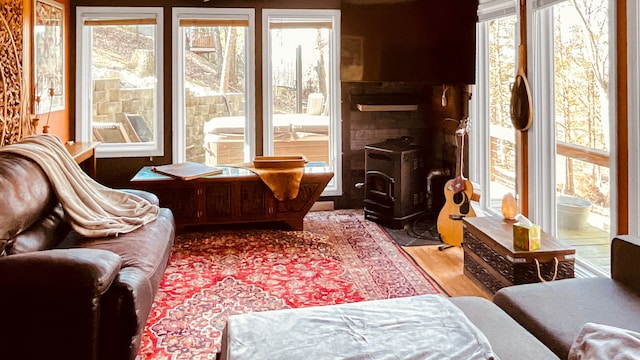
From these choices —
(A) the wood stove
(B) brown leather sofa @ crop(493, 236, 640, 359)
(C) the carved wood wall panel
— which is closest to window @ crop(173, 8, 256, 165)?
(A) the wood stove

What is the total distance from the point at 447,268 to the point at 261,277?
4.55 ft

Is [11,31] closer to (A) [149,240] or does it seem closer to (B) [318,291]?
(A) [149,240]

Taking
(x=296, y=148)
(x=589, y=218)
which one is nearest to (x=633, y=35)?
(x=589, y=218)

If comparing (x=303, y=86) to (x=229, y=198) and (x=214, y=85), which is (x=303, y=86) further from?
(x=229, y=198)

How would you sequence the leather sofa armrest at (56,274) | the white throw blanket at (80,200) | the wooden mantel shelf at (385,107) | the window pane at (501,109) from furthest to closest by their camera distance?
the wooden mantel shelf at (385,107) < the window pane at (501,109) < the white throw blanket at (80,200) < the leather sofa armrest at (56,274)

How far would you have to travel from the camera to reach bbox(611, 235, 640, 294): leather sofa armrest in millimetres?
2105

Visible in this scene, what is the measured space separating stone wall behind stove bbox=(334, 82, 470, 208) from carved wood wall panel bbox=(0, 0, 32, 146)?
313 centimetres

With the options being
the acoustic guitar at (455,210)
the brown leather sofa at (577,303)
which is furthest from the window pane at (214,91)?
the brown leather sofa at (577,303)

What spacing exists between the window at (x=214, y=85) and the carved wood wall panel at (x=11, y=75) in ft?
5.45

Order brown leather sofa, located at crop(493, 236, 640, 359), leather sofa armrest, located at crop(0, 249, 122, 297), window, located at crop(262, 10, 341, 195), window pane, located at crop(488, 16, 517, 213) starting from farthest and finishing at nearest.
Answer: window, located at crop(262, 10, 341, 195) → window pane, located at crop(488, 16, 517, 213) → leather sofa armrest, located at crop(0, 249, 122, 297) → brown leather sofa, located at crop(493, 236, 640, 359)

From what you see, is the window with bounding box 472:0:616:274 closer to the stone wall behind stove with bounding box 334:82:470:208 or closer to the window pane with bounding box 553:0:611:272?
the window pane with bounding box 553:0:611:272

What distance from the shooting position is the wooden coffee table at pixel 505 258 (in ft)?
9.43

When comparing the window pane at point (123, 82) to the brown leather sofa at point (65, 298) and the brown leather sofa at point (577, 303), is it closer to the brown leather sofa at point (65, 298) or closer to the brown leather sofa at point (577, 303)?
the brown leather sofa at point (65, 298)

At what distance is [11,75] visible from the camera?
384cm
